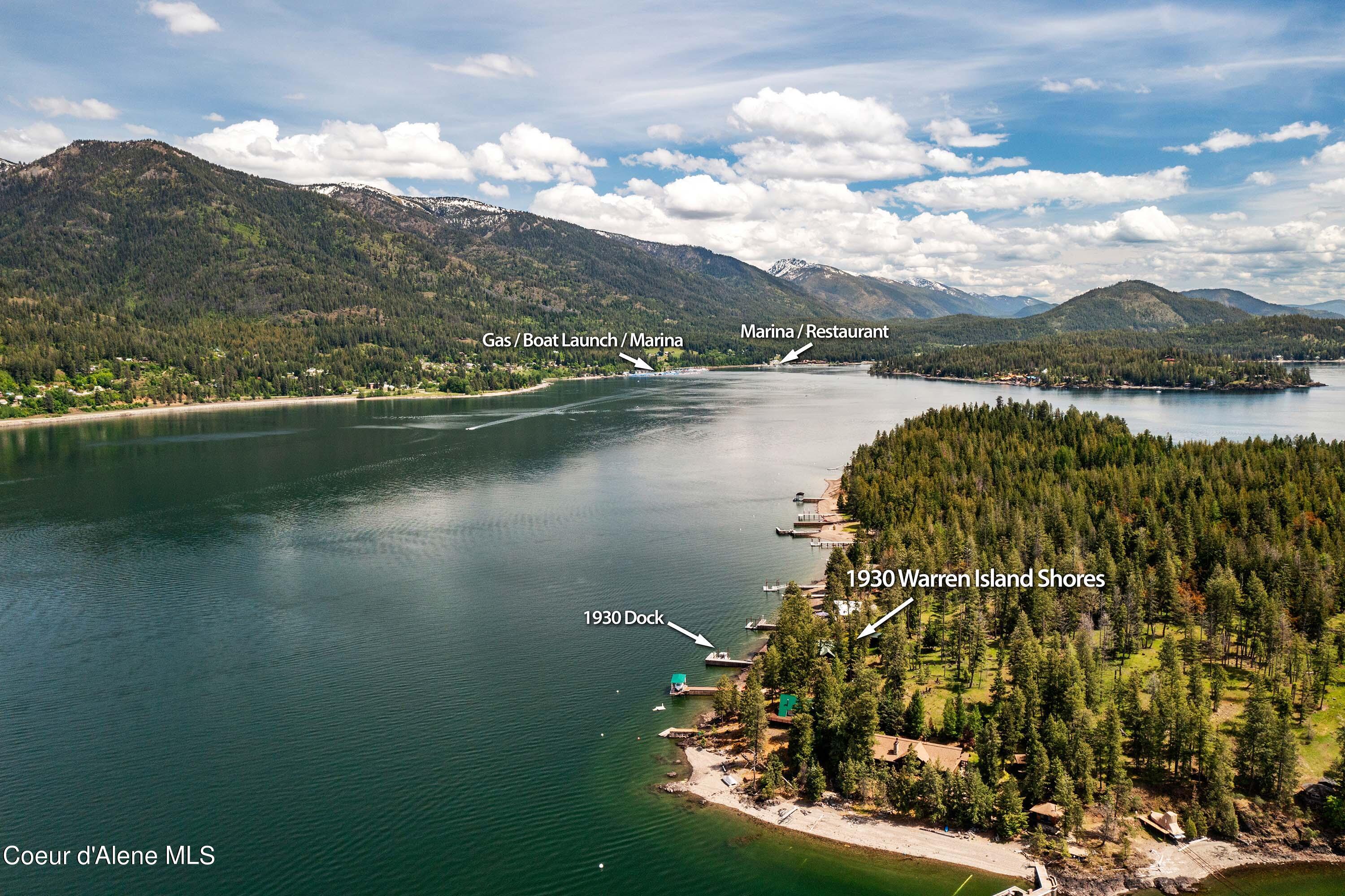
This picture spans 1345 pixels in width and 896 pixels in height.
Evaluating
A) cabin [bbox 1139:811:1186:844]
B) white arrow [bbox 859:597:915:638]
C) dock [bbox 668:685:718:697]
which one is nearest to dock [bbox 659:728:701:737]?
dock [bbox 668:685:718:697]

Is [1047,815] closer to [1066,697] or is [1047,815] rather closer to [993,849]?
[993,849]

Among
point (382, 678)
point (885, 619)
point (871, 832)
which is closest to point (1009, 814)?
point (871, 832)

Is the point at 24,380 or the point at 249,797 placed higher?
the point at 24,380

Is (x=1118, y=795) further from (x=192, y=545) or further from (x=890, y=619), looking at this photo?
(x=192, y=545)

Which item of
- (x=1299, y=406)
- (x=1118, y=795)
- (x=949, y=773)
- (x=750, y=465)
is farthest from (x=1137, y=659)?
(x=1299, y=406)

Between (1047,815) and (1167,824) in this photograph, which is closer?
(1167,824)

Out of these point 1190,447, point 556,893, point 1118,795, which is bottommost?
point 556,893
